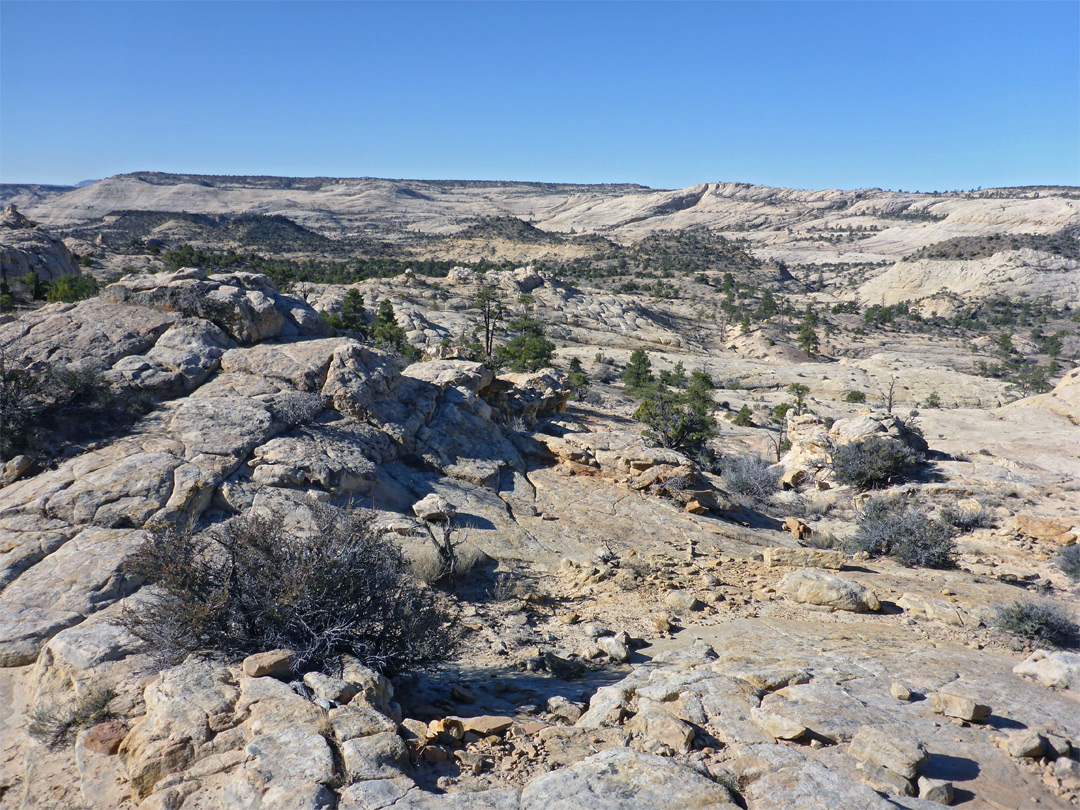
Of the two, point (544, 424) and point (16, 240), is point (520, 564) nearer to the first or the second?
point (544, 424)

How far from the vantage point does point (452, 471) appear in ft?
39.7

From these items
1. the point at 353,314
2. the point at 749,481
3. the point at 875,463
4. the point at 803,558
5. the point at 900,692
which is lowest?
the point at 749,481

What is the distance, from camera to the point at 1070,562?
10.7 metres

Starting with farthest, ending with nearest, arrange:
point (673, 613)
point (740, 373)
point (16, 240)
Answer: point (740, 373) → point (16, 240) → point (673, 613)

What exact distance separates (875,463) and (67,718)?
17079 millimetres

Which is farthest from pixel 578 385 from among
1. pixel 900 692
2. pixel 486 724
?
pixel 486 724

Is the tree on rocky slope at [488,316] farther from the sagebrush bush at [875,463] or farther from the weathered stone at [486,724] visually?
the weathered stone at [486,724]

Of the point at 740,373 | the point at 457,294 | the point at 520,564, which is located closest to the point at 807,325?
the point at 740,373

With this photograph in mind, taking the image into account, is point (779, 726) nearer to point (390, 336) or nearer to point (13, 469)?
point (13, 469)

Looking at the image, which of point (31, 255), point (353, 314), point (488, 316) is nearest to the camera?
point (31, 255)

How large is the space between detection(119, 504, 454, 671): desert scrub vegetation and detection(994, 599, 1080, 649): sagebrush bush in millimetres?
6820

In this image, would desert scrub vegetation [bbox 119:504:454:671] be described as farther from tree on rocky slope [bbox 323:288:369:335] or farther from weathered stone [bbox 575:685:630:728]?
tree on rocky slope [bbox 323:288:369:335]

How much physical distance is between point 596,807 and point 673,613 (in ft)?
15.7

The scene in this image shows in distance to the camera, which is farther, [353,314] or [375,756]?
[353,314]
